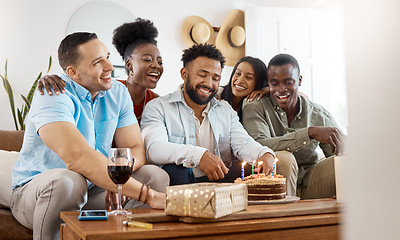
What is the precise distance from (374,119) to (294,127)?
261 cm

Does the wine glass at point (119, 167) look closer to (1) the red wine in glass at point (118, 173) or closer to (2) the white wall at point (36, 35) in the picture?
(1) the red wine in glass at point (118, 173)

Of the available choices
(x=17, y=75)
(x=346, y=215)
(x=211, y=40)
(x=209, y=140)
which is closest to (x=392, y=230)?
(x=346, y=215)

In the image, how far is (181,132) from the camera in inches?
95.3

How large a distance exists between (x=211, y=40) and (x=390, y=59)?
16.4 feet

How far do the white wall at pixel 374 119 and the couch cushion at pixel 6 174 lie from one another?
6.51ft

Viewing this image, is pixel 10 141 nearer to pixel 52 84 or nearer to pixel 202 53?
pixel 52 84

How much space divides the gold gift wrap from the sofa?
87cm

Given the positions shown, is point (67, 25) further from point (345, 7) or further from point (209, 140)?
point (345, 7)

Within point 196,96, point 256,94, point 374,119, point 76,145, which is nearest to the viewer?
point 374,119

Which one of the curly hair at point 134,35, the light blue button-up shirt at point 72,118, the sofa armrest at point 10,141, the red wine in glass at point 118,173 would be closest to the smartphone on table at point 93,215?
the red wine in glass at point 118,173

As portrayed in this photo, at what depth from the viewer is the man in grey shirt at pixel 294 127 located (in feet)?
8.04

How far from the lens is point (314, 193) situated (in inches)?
98.8

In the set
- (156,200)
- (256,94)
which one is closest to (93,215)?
(156,200)

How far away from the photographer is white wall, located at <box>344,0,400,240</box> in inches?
9.4
